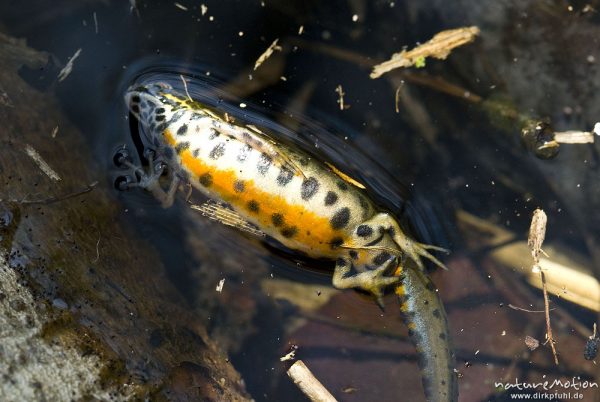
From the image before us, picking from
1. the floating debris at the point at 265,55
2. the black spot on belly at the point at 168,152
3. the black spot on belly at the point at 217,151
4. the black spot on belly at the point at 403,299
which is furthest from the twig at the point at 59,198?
the black spot on belly at the point at 403,299

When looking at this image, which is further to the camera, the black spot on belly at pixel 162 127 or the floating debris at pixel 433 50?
the floating debris at pixel 433 50

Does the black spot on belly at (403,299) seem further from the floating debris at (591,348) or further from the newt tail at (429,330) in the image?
the floating debris at (591,348)

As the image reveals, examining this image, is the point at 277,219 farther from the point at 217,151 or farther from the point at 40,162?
the point at 40,162

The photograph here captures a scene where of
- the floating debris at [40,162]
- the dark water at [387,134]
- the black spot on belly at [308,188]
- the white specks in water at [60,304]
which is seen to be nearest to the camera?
the white specks in water at [60,304]

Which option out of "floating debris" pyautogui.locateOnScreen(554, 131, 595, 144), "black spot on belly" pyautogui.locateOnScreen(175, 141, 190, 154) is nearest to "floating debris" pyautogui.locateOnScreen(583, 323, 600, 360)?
"floating debris" pyautogui.locateOnScreen(554, 131, 595, 144)

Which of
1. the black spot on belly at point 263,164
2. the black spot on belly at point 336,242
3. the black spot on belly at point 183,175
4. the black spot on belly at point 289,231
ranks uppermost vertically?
the black spot on belly at point 263,164
